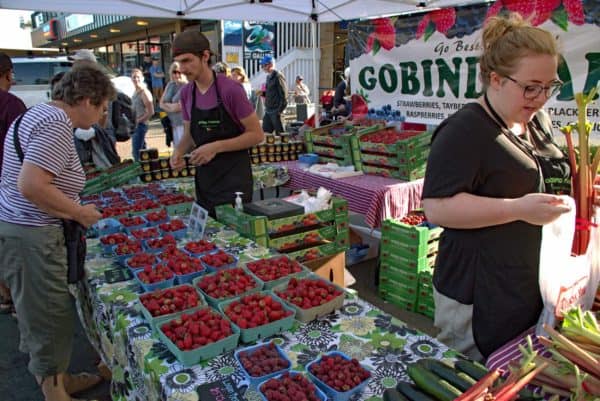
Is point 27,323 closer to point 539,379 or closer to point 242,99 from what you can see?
point 242,99

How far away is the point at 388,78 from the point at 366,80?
395 millimetres

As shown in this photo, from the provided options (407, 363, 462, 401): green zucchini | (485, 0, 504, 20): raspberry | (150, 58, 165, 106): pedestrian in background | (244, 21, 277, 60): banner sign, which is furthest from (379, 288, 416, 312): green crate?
(150, 58, 165, 106): pedestrian in background

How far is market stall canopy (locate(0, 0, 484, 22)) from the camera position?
17.3 ft

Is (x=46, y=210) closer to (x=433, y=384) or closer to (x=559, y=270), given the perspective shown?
(x=433, y=384)

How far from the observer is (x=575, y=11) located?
3.88 metres

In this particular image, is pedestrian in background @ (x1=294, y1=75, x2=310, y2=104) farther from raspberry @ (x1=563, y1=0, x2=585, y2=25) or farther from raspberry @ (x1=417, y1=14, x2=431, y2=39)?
raspberry @ (x1=563, y1=0, x2=585, y2=25)

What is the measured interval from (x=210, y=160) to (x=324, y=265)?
3.77ft

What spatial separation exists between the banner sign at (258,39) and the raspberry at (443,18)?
10299 mm

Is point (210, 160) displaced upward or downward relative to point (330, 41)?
downward

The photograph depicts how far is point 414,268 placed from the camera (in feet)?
12.0

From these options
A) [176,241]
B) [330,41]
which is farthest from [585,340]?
[330,41]

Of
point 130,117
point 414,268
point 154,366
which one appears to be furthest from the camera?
point 130,117

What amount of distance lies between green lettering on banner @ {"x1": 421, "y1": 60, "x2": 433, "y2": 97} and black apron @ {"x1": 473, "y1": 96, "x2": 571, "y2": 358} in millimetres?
3626

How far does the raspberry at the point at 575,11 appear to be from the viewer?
152 inches
